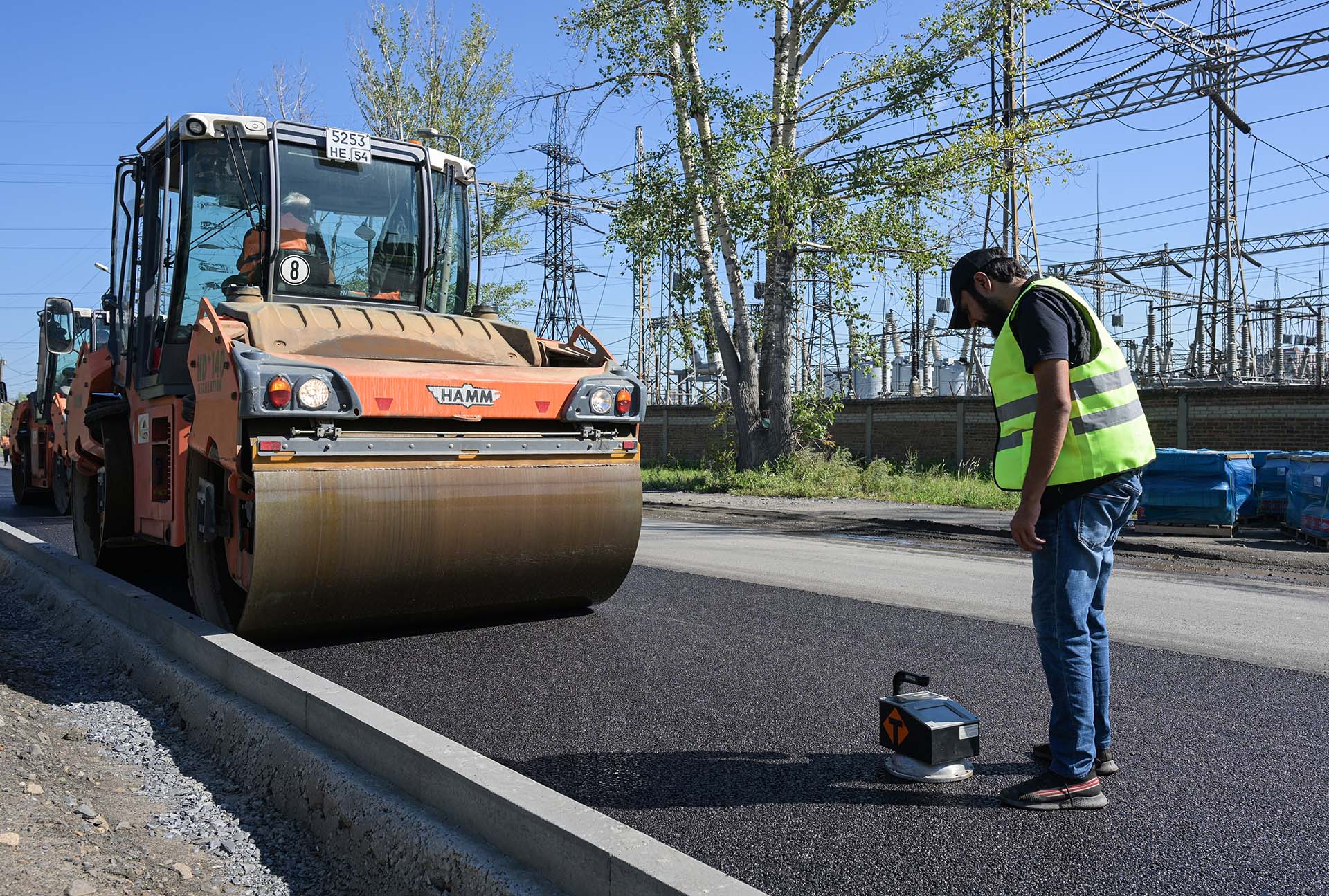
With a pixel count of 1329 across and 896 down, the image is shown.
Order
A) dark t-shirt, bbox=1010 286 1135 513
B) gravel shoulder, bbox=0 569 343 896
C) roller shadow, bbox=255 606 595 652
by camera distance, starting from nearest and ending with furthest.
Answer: dark t-shirt, bbox=1010 286 1135 513 → gravel shoulder, bbox=0 569 343 896 → roller shadow, bbox=255 606 595 652

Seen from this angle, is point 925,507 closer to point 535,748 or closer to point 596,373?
point 596,373

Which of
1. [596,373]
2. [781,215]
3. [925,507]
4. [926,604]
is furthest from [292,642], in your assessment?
[781,215]

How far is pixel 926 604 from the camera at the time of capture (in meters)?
7.45

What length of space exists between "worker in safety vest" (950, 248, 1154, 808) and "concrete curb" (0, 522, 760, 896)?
1.41 metres

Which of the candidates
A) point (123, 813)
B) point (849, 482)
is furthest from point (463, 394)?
point (849, 482)

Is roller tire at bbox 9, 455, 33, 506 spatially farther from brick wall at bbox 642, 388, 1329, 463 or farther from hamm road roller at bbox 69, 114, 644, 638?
brick wall at bbox 642, 388, 1329, 463

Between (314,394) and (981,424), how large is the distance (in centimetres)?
1876

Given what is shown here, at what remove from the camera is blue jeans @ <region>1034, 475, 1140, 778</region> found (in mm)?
3480

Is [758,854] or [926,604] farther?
[926,604]

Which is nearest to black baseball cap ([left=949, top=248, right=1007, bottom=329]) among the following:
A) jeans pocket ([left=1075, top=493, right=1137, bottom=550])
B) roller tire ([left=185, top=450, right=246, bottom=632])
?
jeans pocket ([left=1075, top=493, right=1137, bottom=550])

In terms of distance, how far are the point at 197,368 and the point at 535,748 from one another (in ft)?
9.56

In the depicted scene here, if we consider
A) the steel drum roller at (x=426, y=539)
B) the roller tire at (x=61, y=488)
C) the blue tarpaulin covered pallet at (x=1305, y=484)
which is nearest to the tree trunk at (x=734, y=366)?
the blue tarpaulin covered pallet at (x=1305, y=484)

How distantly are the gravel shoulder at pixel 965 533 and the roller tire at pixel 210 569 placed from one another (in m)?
7.69

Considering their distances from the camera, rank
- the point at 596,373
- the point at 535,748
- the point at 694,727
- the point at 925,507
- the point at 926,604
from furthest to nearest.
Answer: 1. the point at 925,507
2. the point at 926,604
3. the point at 596,373
4. the point at 694,727
5. the point at 535,748
